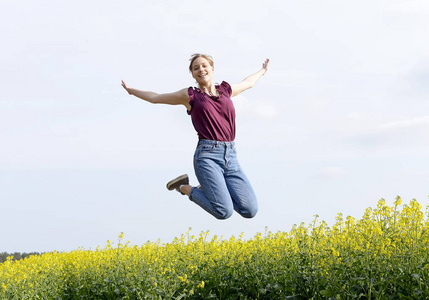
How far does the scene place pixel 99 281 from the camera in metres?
7.18

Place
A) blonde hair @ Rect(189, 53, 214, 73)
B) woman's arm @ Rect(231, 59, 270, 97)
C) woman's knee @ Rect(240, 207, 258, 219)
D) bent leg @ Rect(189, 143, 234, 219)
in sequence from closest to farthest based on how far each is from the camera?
1. bent leg @ Rect(189, 143, 234, 219)
2. woman's knee @ Rect(240, 207, 258, 219)
3. blonde hair @ Rect(189, 53, 214, 73)
4. woman's arm @ Rect(231, 59, 270, 97)

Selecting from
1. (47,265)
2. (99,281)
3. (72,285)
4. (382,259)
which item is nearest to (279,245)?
(382,259)

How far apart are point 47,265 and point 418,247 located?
6.44 metres

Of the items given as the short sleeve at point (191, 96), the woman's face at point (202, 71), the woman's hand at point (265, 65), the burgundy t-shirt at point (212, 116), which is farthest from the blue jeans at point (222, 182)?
the woman's hand at point (265, 65)

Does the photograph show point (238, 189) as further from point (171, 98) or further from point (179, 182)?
point (171, 98)

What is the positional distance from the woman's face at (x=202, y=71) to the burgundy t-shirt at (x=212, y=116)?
0.15 meters

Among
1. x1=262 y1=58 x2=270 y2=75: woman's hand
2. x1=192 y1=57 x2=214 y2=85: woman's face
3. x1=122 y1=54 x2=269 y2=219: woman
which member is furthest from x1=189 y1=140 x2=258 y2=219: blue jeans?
x1=262 y1=58 x2=270 y2=75: woman's hand

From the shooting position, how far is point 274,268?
18.3 feet

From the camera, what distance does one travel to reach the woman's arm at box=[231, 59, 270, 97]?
21.9ft

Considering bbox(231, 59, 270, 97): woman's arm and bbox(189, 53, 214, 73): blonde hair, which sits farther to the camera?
bbox(231, 59, 270, 97): woman's arm

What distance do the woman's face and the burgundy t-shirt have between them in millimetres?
150

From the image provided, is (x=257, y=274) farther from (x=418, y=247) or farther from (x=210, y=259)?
(x=418, y=247)

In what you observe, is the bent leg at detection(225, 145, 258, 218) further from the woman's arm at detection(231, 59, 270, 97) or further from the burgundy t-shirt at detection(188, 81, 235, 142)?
the woman's arm at detection(231, 59, 270, 97)

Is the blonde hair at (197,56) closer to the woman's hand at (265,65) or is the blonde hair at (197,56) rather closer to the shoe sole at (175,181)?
the woman's hand at (265,65)
